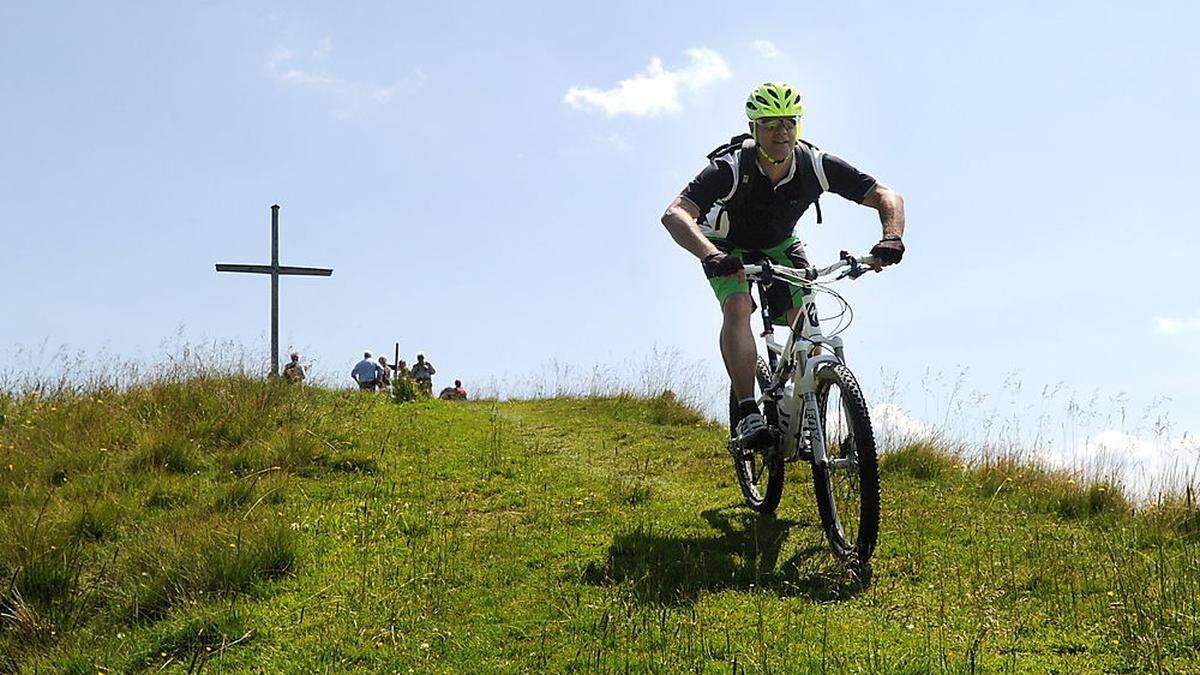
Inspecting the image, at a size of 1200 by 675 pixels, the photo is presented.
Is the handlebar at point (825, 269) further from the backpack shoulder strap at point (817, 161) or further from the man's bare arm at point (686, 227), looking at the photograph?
the backpack shoulder strap at point (817, 161)

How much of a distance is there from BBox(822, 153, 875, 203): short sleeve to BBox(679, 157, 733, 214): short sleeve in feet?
1.93

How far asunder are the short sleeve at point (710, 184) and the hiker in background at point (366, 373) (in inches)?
583

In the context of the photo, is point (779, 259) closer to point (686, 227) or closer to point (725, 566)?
point (686, 227)

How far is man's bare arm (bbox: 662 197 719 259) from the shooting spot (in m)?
4.95

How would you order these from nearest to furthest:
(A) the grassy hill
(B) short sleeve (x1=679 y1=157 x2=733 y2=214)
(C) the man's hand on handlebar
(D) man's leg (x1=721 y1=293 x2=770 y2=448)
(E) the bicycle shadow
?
(A) the grassy hill, (E) the bicycle shadow, (C) the man's hand on handlebar, (D) man's leg (x1=721 y1=293 x2=770 y2=448), (B) short sleeve (x1=679 y1=157 x2=733 y2=214)

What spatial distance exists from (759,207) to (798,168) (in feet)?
1.07

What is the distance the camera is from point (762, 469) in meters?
6.09

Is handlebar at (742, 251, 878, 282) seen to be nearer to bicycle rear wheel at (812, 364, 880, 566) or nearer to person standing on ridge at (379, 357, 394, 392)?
bicycle rear wheel at (812, 364, 880, 566)

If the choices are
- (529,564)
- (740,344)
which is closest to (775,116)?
(740,344)

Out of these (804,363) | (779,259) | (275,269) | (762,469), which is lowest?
(762,469)

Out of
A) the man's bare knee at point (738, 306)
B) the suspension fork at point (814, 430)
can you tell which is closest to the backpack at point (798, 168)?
the man's bare knee at point (738, 306)

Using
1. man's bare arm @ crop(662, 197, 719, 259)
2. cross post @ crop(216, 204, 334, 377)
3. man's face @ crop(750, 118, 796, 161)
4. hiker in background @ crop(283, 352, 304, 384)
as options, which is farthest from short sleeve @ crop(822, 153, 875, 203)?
cross post @ crop(216, 204, 334, 377)

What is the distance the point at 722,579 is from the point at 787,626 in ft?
2.77

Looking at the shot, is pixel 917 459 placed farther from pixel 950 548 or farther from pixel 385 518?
pixel 385 518
